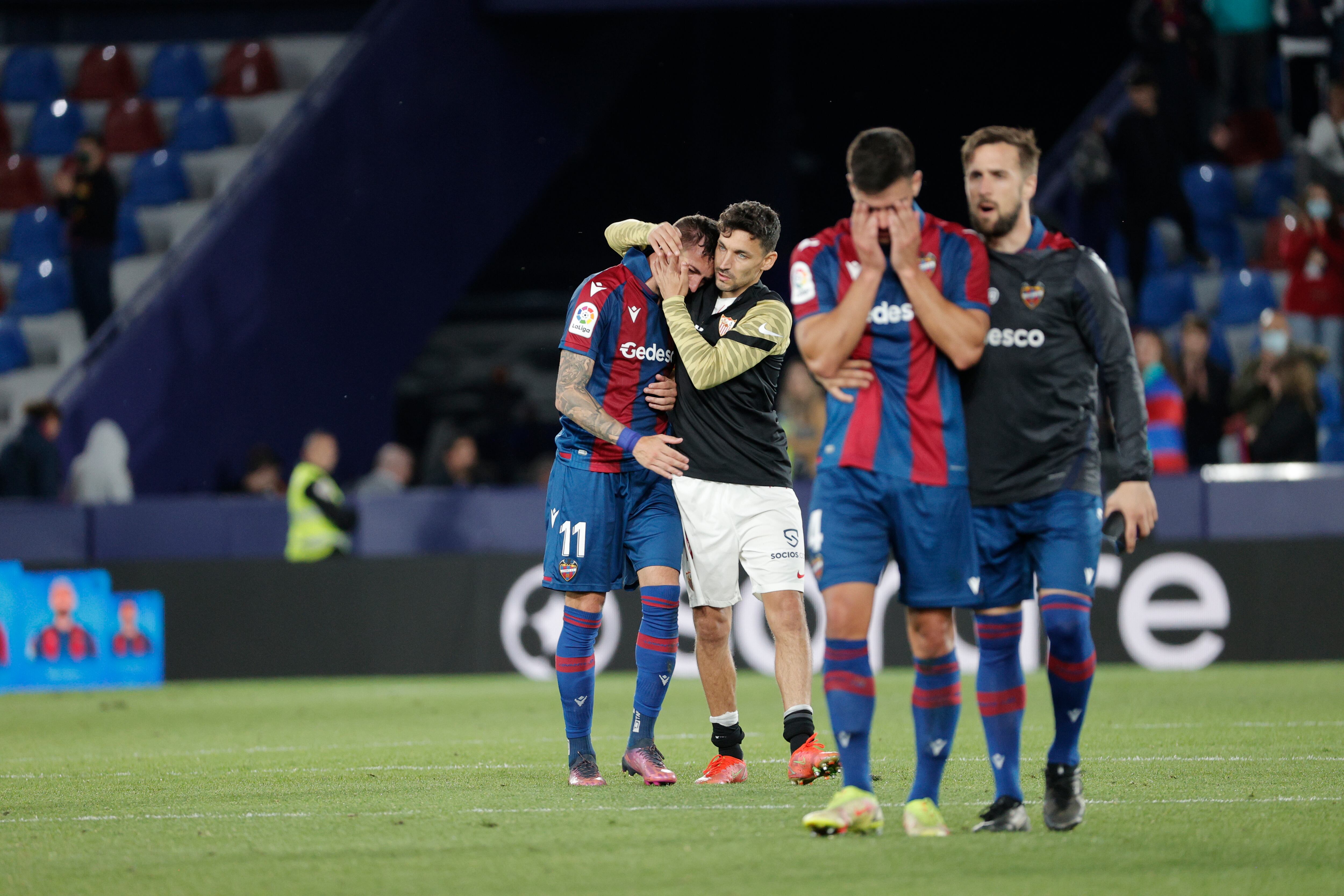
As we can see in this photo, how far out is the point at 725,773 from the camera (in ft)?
22.1

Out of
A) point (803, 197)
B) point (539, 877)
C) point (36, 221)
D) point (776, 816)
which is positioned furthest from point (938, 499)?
point (803, 197)

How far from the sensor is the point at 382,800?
20.9ft

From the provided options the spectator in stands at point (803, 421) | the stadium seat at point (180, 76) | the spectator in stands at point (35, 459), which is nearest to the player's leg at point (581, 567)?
the spectator in stands at point (803, 421)

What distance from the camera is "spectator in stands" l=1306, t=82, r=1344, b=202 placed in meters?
16.7

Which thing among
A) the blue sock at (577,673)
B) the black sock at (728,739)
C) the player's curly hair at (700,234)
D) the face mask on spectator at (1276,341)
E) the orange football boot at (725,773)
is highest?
the player's curly hair at (700,234)

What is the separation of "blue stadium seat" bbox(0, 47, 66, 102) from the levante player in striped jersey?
18.7 metres

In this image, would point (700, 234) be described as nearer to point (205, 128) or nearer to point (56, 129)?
point (205, 128)

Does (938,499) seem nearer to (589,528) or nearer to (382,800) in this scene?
(589,528)

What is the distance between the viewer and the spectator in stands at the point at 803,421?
1407 cm

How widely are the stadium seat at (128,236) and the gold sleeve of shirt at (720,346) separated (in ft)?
46.3

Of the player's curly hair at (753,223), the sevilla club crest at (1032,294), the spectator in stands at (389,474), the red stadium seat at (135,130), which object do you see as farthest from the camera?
the red stadium seat at (135,130)

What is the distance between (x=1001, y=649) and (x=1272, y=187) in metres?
14.0

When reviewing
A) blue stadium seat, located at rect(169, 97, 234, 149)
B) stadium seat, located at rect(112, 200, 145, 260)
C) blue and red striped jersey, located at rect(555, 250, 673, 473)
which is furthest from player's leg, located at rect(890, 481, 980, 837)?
blue stadium seat, located at rect(169, 97, 234, 149)

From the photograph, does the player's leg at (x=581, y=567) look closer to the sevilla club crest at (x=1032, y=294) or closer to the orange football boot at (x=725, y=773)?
the orange football boot at (x=725, y=773)
